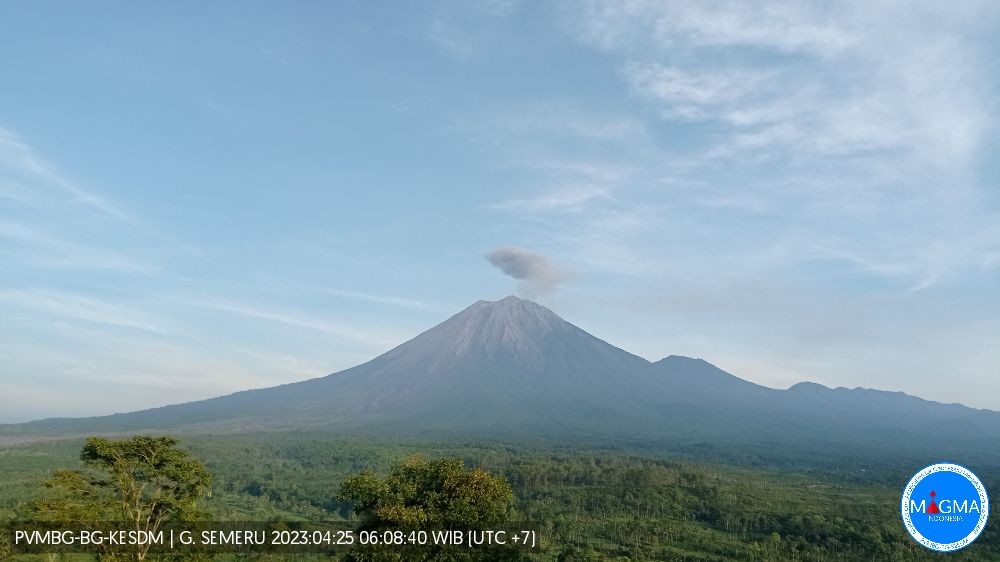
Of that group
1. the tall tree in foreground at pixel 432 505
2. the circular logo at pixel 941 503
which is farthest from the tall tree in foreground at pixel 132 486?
the circular logo at pixel 941 503

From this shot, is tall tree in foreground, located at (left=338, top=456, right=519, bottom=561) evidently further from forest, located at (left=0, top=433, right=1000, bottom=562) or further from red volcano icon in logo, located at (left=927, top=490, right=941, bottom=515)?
red volcano icon in logo, located at (left=927, top=490, right=941, bottom=515)

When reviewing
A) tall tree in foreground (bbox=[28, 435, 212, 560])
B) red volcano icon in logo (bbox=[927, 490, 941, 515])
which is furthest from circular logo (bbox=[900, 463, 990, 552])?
tall tree in foreground (bbox=[28, 435, 212, 560])

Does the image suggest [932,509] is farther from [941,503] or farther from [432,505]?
[432,505]

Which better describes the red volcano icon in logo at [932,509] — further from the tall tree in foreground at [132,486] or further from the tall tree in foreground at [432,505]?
the tall tree in foreground at [132,486]

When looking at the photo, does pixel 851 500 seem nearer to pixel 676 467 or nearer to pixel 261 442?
pixel 676 467

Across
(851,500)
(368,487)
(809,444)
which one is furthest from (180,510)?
(809,444)

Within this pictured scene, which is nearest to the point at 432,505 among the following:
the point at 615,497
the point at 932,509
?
the point at 932,509
